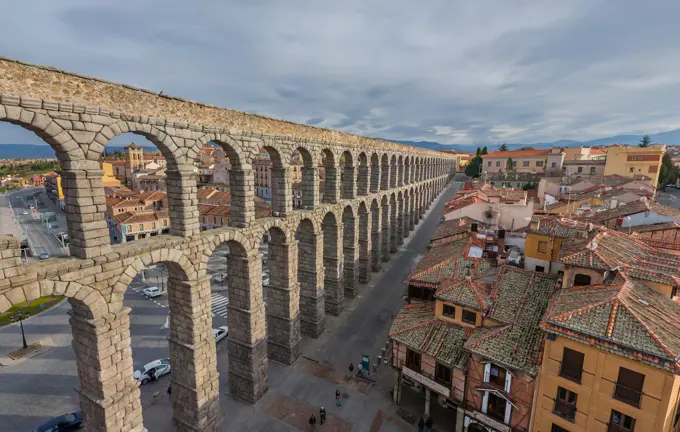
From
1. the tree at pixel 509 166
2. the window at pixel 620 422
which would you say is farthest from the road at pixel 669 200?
the window at pixel 620 422

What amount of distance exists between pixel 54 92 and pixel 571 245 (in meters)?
31.0

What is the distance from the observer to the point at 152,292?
4491 cm

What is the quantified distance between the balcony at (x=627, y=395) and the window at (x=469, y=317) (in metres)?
7.76

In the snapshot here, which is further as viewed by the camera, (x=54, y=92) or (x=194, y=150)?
(x=194, y=150)

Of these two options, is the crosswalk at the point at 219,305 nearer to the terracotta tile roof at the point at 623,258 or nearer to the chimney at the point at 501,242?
the chimney at the point at 501,242

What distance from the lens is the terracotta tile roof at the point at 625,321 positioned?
1412 centimetres

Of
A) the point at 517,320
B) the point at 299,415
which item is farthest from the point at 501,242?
the point at 299,415

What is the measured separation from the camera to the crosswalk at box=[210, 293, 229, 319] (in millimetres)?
39812

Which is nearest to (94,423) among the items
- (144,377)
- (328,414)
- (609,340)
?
(144,377)

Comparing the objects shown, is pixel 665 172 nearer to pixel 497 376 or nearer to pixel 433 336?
pixel 433 336

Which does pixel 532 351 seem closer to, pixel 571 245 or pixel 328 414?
pixel 571 245

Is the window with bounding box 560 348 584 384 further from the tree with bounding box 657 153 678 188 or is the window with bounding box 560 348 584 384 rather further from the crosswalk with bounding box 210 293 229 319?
the tree with bounding box 657 153 678 188

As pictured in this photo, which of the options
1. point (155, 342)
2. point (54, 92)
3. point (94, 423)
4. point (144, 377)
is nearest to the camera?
point (54, 92)

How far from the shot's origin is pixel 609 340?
14.8 m
